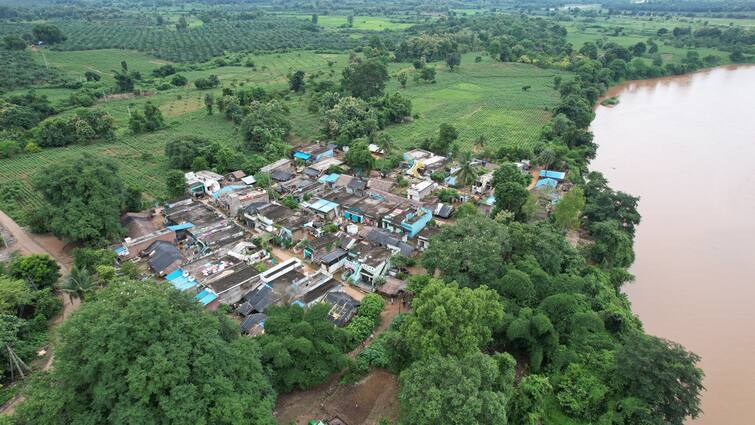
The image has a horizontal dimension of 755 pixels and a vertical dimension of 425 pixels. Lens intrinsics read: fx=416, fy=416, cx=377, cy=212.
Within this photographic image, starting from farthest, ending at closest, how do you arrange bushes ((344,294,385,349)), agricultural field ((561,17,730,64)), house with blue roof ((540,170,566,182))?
A: 1. agricultural field ((561,17,730,64))
2. house with blue roof ((540,170,566,182))
3. bushes ((344,294,385,349))

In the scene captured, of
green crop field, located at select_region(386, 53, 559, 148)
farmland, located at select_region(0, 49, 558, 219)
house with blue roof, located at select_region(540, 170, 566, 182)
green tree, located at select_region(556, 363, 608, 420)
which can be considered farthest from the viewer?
green crop field, located at select_region(386, 53, 559, 148)

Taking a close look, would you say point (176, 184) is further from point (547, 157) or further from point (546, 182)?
point (547, 157)

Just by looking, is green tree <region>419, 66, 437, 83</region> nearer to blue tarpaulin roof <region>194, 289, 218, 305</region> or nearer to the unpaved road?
the unpaved road

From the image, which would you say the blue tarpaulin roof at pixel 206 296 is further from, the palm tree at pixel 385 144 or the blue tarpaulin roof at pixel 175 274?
the palm tree at pixel 385 144

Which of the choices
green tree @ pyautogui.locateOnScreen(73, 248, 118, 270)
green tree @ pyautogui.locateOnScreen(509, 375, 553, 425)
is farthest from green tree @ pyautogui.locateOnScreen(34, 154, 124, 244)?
green tree @ pyautogui.locateOnScreen(509, 375, 553, 425)

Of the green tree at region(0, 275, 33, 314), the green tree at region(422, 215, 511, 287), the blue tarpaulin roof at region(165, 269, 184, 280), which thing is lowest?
the blue tarpaulin roof at region(165, 269, 184, 280)

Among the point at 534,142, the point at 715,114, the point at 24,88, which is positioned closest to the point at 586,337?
the point at 534,142

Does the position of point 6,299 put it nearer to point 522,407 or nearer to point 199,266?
point 199,266
